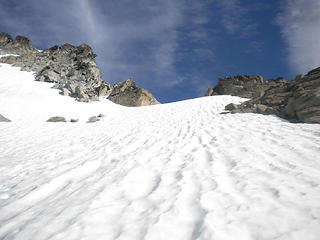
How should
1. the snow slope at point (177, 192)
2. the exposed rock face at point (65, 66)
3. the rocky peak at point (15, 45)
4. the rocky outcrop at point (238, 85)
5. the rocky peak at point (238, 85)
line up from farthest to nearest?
the rocky peak at point (15, 45) < the rocky peak at point (238, 85) < the rocky outcrop at point (238, 85) < the exposed rock face at point (65, 66) < the snow slope at point (177, 192)

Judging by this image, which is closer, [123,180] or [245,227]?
[245,227]

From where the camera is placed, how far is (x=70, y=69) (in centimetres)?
3073

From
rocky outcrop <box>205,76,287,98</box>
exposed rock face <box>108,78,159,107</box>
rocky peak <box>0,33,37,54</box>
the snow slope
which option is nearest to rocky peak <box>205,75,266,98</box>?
rocky outcrop <box>205,76,287,98</box>

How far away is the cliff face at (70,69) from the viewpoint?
80.2 feet

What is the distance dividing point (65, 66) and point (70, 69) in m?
2.41

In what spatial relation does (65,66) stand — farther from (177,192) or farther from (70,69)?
(177,192)

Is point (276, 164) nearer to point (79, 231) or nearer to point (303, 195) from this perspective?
point (303, 195)

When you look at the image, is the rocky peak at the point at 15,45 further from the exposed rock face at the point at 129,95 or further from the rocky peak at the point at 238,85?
the rocky peak at the point at 238,85

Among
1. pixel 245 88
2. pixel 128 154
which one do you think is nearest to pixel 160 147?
pixel 128 154

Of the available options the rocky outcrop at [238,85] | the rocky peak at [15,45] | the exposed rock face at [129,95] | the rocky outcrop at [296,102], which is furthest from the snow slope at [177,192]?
the rocky peak at [15,45]

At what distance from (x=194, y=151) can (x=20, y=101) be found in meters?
19.7

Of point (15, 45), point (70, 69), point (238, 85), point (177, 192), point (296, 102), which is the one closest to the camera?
point (177, 192)

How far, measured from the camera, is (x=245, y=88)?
28.9m

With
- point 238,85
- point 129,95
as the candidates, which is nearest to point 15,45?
point 129,95
